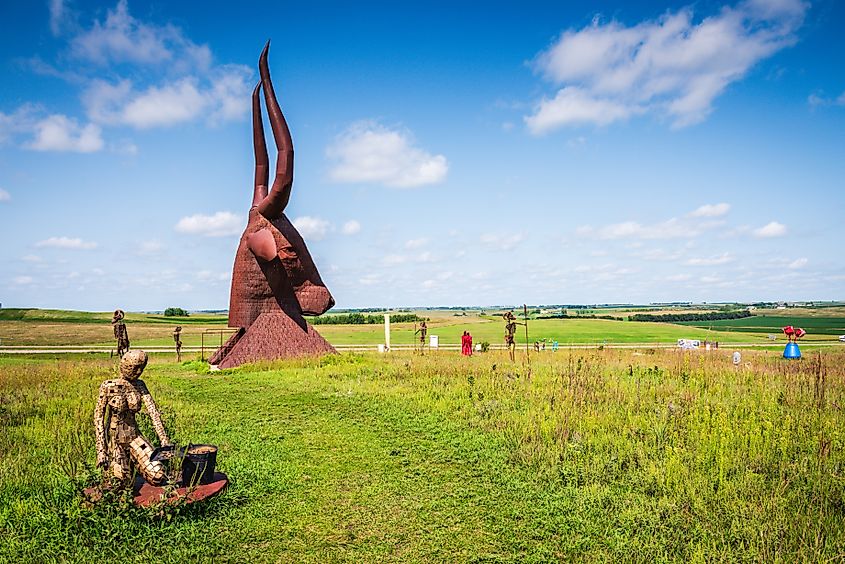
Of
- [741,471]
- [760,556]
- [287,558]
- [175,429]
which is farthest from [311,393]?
[760,556]

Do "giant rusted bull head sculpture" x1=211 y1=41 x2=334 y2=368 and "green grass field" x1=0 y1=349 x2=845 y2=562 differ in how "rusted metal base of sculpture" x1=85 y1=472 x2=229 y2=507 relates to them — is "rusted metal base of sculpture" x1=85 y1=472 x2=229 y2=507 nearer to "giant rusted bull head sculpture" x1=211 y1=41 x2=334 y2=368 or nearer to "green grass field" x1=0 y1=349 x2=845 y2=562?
"green grass field" x1=0 y1=349 x2=845 y2=562

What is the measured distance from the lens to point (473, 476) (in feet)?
20.1

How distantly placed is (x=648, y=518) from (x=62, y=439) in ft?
23.2

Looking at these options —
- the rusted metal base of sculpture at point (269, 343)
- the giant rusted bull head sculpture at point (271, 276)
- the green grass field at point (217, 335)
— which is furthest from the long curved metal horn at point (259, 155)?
the green grass field at point (217, 335)

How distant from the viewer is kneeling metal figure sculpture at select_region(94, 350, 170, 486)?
4797 millimetres

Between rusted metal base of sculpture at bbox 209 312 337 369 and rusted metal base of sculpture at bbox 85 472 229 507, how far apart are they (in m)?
11.4

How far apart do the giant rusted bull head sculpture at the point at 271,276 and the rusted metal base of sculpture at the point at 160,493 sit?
1144 centimetres

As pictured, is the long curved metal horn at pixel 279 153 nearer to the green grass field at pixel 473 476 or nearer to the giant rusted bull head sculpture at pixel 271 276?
the giant rusted bull head sculpture at pixel 271 276

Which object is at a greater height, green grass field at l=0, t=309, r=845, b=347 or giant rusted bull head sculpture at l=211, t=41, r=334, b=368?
giant rusted bull head sculpture at l=211, t=41, r=334, b=368

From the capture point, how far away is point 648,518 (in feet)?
15.6

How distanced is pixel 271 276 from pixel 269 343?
2.13m

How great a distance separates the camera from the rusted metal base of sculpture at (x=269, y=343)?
16.3 metres

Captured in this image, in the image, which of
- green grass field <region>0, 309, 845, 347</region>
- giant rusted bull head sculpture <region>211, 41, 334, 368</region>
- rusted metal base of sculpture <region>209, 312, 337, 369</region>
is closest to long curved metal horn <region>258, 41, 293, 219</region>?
giant rusted bull head sculpture <region>211, 41, 334, 368</region>

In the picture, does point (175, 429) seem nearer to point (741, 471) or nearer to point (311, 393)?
point (311, 393)
